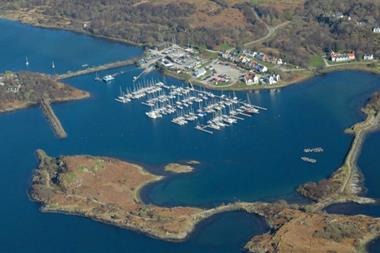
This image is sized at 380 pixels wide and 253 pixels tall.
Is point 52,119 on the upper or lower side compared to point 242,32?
lower

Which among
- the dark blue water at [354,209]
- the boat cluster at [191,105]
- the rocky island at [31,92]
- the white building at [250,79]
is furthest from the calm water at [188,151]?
the white building at [250,79]

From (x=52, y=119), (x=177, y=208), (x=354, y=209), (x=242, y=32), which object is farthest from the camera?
(x=242, y=32)

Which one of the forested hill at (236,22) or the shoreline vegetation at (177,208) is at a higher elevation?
the forested hill at (236,22)

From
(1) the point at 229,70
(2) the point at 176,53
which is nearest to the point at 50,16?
(2) the point at 176,53

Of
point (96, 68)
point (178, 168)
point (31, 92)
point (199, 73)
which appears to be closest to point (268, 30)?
point (199, 73)

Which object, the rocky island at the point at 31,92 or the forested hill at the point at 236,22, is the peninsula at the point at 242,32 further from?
A: the rocky island at the point at 31,92

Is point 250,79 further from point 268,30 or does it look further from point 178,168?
point 178,168

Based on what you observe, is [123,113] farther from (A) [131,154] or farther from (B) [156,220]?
(B) [156,220]
